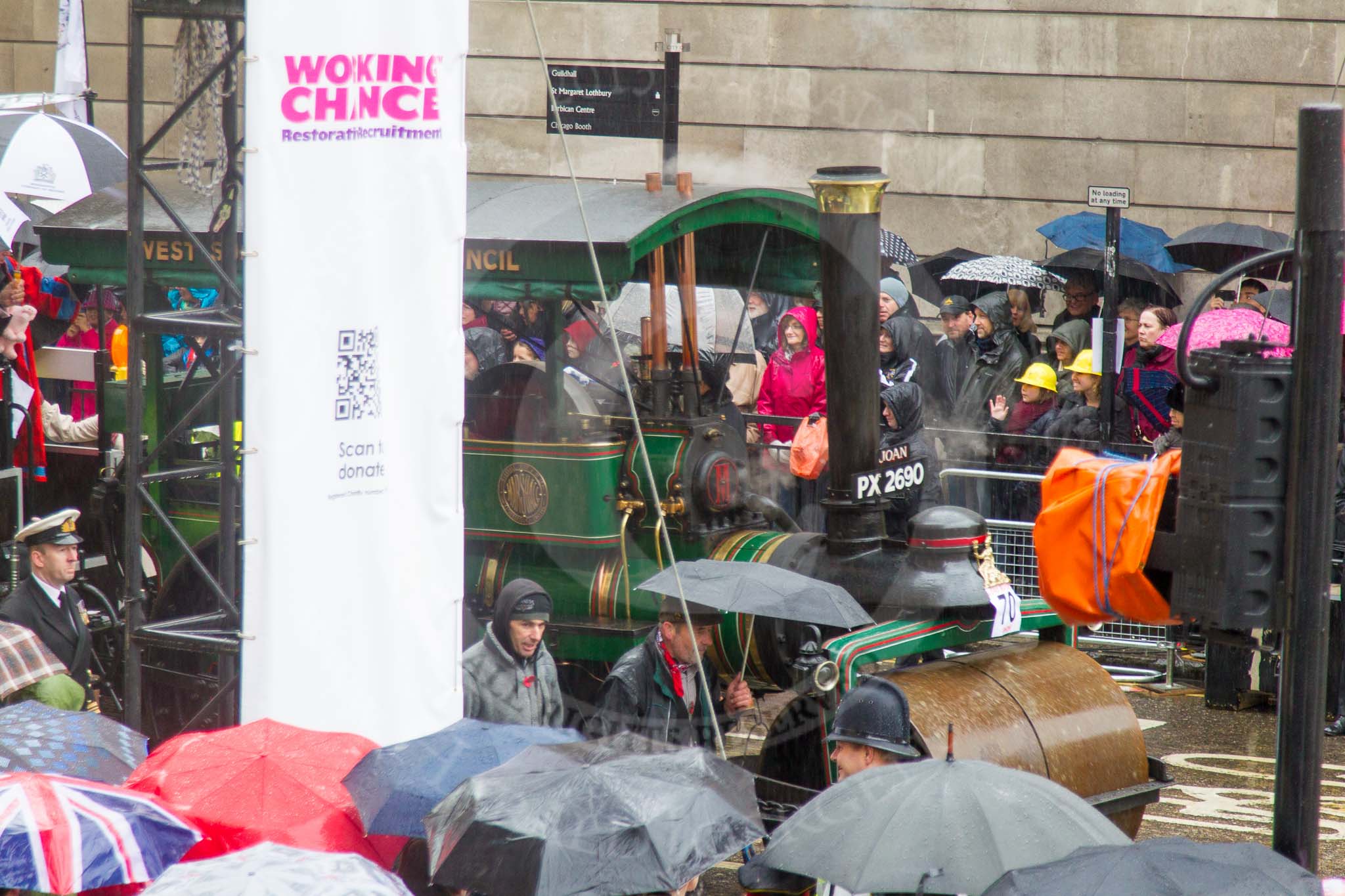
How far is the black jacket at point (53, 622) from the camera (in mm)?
6465

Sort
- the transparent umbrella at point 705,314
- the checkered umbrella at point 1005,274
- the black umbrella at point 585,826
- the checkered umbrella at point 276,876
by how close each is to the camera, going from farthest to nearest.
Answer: the checkered umbrella at point 1005,274
the transparent umbrella at point 705,314
the black umbrella at point 585,826
the checkered umbrella at point 276,876

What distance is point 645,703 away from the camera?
20.3 feet

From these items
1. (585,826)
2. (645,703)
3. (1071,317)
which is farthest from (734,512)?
(1071,317)

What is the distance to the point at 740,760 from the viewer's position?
22.3ft

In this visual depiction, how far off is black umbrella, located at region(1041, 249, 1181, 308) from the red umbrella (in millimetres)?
8540

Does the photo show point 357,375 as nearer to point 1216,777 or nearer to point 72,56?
point 1216,777

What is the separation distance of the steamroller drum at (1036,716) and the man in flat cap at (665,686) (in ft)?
2.55

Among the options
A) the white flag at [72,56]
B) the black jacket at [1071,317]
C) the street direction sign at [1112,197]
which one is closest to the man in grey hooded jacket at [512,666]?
the street direction sign at [1112,197]

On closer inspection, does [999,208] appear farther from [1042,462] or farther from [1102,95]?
[1042,462]

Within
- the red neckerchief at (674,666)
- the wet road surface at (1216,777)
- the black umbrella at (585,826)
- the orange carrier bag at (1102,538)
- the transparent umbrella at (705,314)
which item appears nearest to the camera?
the black umbrella at (585,826)

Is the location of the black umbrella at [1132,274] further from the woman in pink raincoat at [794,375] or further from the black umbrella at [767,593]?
the black umbrella at [767,593]

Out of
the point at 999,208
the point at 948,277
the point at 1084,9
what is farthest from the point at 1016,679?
the point at 999,208

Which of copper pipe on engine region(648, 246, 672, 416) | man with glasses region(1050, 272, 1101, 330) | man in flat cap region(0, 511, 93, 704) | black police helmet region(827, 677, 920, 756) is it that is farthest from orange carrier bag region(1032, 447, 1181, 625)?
man with glasses region(1050, 272, 1101, 330)

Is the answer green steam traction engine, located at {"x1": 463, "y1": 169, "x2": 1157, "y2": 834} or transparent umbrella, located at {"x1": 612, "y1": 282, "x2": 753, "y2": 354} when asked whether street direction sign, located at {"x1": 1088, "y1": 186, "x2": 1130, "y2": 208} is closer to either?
green steam traction engine, located at {"x1": 463, "y1": 169, "x2": 1157, "y2": 834}
